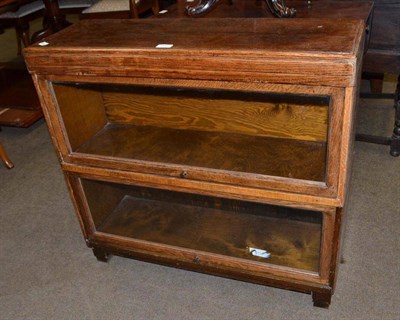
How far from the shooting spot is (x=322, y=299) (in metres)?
1.33

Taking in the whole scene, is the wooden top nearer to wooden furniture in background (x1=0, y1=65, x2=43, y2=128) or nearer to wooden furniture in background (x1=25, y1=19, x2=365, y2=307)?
wooden furniture in background (x1=25, y1=19, x2=365, y2=307)

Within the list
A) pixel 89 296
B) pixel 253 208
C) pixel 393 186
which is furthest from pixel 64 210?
pixel 393 186

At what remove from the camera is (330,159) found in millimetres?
1050

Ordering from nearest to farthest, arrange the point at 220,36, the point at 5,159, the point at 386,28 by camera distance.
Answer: the point at 220,36
the point at 386,28
the point at 5,159

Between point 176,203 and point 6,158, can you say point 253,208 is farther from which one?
point 6,158

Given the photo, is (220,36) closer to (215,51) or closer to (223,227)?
(215,51)

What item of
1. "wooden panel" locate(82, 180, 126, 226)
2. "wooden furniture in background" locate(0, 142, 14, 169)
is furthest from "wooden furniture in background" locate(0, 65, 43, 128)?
"wooden panel" locate(82, 180, 126, 226)

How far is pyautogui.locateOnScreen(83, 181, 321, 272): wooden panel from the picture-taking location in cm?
140

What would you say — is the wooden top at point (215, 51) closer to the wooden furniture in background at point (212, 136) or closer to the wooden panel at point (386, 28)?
the wooden furniture in background at point (212, 136)

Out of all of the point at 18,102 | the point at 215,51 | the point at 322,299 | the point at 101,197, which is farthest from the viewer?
the point at 18,102

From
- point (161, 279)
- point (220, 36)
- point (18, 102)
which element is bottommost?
point (161, 279)

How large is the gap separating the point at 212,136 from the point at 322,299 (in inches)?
24.0

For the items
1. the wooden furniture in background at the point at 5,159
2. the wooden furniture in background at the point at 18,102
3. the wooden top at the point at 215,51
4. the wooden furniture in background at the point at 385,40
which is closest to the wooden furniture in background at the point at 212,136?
the wooden top at the point at 215,51

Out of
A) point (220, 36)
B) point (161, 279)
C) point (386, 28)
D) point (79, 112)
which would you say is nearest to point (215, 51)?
point (220, 36)
